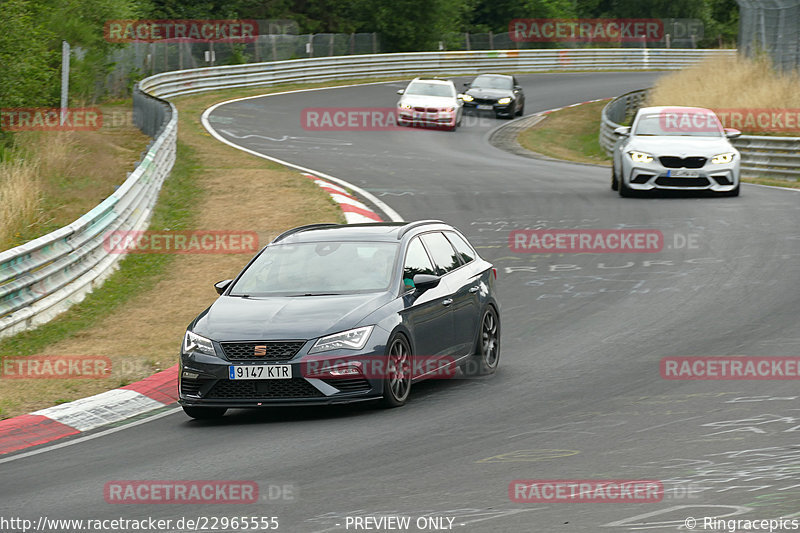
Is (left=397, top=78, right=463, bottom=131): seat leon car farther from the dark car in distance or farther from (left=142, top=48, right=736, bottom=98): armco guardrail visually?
(left=142, top=48, right=736, bottom=98): armco guardrail

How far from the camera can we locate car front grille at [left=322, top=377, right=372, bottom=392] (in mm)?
→ 9453

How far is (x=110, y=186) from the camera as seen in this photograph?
70.9ft

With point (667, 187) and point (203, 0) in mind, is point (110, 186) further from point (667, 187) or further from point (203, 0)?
point (203, 0)

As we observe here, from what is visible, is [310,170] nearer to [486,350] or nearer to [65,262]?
[65,262]

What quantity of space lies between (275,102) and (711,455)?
1572 inches

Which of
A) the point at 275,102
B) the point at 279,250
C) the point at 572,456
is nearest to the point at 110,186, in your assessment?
the point at 279,250

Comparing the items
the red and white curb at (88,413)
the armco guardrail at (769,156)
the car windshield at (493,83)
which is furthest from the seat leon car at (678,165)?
the car windshield at (493,83)

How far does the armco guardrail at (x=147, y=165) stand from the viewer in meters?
13.5

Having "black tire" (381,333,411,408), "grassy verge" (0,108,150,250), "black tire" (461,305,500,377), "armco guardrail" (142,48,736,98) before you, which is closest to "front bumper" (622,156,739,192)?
"grassy verge" (0,108,150,250)

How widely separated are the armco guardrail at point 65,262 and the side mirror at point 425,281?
188 inches

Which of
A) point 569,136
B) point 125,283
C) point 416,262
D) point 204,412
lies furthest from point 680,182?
point 569,136

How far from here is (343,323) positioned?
9.57m

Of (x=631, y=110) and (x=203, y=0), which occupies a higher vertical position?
(x=203, y=0)

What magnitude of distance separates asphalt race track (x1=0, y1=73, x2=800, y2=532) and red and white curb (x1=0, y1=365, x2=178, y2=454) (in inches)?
17.4
